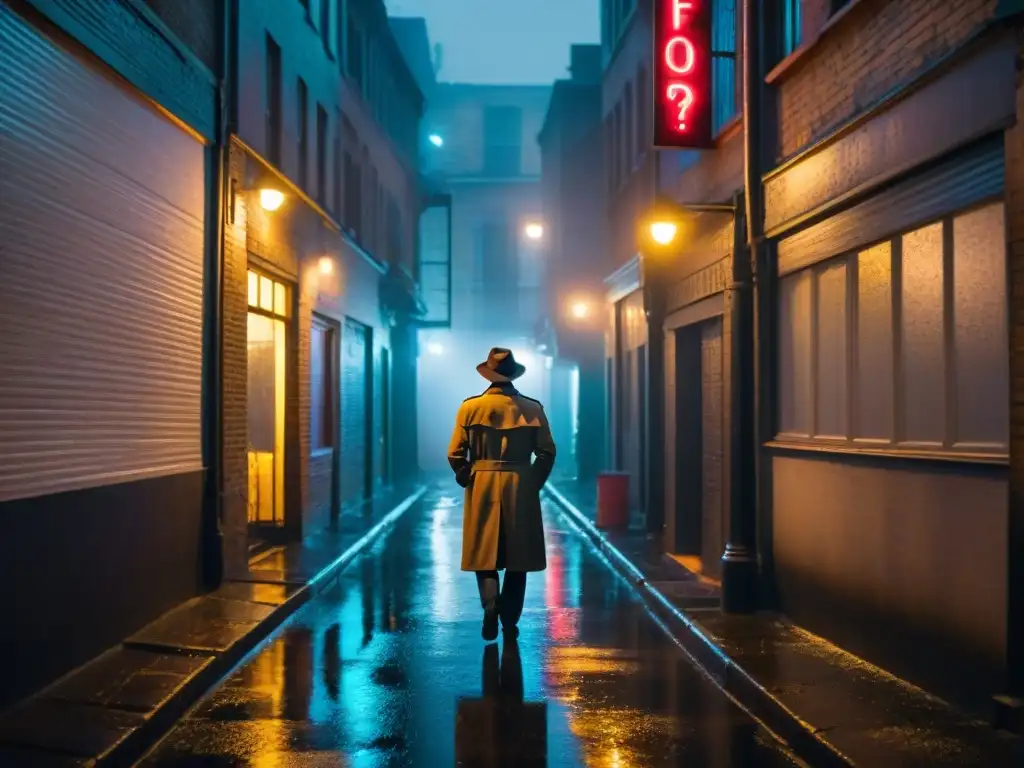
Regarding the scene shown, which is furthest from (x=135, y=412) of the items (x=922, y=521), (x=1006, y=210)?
(x=1006, y=210)

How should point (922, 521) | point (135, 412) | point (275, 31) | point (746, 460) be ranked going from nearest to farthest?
point (922, 521), point (135, 412), point (746, 460), point (275, 31)

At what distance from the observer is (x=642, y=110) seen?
60.5 feet

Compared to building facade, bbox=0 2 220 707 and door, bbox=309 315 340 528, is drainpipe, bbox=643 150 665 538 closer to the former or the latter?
door, bbox=309 315 340 528

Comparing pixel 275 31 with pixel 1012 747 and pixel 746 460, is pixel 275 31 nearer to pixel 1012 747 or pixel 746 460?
pixel 746 460

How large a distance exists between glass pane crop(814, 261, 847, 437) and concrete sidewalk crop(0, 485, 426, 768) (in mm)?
4852

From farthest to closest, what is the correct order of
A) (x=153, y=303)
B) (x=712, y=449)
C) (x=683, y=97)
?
1. (x=712, y=449)
2. (x=683, y=97)
3. (x=153, y=303)

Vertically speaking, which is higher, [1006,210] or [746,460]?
[1006,210]

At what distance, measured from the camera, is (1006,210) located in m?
6.40

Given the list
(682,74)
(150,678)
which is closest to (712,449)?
(682,74)

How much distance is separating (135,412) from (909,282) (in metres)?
5.92

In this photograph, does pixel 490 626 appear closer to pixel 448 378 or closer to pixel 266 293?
pixel 266 293

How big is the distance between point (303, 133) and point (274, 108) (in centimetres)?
204

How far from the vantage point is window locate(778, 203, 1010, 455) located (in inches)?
270

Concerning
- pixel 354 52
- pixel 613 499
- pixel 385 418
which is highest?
pixel 354 52
